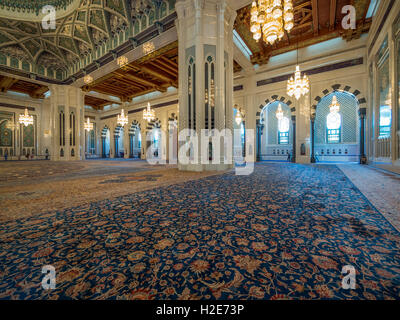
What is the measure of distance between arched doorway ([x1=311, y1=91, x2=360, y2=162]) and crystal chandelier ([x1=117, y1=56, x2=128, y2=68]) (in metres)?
10.1

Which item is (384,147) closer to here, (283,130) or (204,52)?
(204,52)

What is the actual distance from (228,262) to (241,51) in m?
8.47

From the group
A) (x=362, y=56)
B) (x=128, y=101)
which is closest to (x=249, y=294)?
(x=362, y=56)

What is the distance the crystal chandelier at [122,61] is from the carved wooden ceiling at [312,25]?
5155 millimetres

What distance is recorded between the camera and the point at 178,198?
2.09m

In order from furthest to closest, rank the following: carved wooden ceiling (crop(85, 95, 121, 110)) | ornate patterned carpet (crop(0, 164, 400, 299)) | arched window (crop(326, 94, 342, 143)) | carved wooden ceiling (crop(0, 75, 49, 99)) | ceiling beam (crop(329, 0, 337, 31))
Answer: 1. carved wooden ceiling (crop(85, 95, 121, 110))
2. carved wooden ceiling (crop(0, 75, 49, 99))
3. arched window (crop(326, 94, 342, 143))
4. ceiling beam (crop(329, 0, 337, 31))
5. ornate patterned carpet (crop(0, 164, 400, 299))

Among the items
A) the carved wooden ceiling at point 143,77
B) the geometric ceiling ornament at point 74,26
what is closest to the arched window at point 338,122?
the carved wooden ceiling at point 143,77

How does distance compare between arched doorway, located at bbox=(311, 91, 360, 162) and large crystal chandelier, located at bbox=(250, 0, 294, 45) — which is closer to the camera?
large crystal chandelier, located at bbox=(250, 0, 294, 45)

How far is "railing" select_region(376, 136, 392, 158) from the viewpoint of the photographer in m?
4.83

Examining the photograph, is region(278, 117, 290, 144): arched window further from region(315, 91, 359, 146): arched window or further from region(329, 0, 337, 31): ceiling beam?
region(329, 0, 337, 31): ceiling beam

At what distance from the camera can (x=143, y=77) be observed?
35.1 feet

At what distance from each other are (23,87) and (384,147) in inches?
782

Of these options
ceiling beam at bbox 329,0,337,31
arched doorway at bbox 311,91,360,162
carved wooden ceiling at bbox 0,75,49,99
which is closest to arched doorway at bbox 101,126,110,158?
carved wooden ceiling at bbox 0,75,49,99
